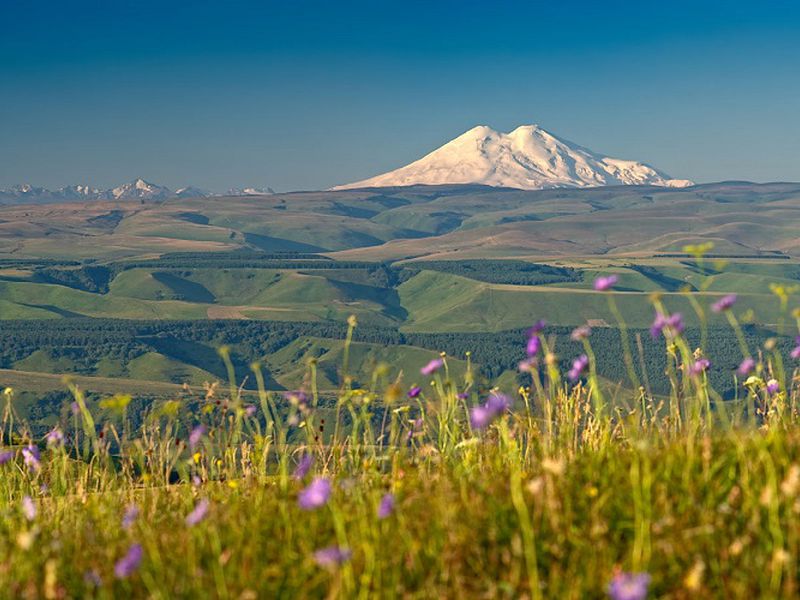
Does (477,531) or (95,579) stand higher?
(477,531)

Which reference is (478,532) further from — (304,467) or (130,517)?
(130,517)

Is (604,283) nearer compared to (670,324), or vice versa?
(670,324)

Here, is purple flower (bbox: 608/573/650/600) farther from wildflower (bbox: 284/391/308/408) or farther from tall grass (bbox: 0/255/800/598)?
wildflower (bbox: 284/391/308/408)

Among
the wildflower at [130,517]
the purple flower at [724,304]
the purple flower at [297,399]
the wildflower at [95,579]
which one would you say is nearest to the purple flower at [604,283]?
the purple flower at [724,304]

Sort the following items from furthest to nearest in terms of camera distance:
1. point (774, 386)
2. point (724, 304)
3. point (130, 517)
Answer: point (774, 386) → point (724, 304) → point (130, 517)

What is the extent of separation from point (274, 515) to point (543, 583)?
6.89 feet

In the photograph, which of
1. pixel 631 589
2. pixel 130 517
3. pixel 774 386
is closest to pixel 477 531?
pixel 130 517

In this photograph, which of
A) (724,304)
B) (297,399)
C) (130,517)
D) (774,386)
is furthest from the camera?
(774,386)

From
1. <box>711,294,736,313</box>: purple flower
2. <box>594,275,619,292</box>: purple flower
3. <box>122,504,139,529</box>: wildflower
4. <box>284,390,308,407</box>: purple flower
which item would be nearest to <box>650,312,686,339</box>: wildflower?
<box>711,294,736,313</box>: purple flower

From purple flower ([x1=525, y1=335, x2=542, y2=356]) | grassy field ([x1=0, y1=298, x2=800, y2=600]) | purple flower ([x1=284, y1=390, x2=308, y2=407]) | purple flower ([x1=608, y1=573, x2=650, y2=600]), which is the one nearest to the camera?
purple flower ([x1=608, y1=573, x2=650, y2=600])

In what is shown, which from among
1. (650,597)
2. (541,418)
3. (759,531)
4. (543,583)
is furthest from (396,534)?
(541,418)

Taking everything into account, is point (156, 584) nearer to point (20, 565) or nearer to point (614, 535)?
point (20, 565)

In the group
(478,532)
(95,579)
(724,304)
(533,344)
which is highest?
(724,304)

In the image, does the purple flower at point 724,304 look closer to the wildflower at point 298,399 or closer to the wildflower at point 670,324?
the wildflower at point 670,324
